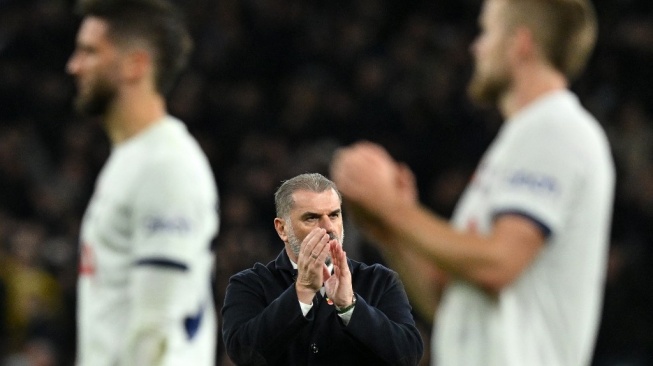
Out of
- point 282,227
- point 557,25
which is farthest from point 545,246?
point 282,227

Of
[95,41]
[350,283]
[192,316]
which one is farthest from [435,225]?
[95,41]

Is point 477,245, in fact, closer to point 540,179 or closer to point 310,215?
Answer: point 540,179

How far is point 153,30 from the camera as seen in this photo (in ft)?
15.2

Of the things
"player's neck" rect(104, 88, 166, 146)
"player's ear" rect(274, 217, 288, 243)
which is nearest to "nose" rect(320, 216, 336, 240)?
"player's ear" rect(274, 217, 288, 243)

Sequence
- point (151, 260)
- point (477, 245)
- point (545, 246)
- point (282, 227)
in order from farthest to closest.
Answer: point (151, 260)
point (282, 227)
point (545, 246)
point (477, 245)

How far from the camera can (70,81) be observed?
44.4 feet

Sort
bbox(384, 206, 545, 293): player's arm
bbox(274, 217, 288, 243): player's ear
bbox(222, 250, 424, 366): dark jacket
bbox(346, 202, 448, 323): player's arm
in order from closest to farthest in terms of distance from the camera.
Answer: bbox(384, 206, 545, 293): player's arm < bbox(346, 202, 448, 323): player's arm < bbox(222, 250, 424, 366): dark jacket < bbox(274, 217, 288, 243): player's ear

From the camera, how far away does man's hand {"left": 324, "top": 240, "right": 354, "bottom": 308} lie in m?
3.41

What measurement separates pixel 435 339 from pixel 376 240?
0.32 m

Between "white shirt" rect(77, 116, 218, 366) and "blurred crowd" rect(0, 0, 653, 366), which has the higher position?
"white shirt" rect(77, 116, 218, 366)

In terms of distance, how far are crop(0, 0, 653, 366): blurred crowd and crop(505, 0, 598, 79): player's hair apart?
5367mm

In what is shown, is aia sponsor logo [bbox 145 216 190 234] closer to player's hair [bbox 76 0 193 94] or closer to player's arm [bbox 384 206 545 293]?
player's hair [bbox 76 0 193 94]

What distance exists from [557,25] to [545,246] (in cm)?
57

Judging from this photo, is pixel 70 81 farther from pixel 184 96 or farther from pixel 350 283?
pixel 350 283
